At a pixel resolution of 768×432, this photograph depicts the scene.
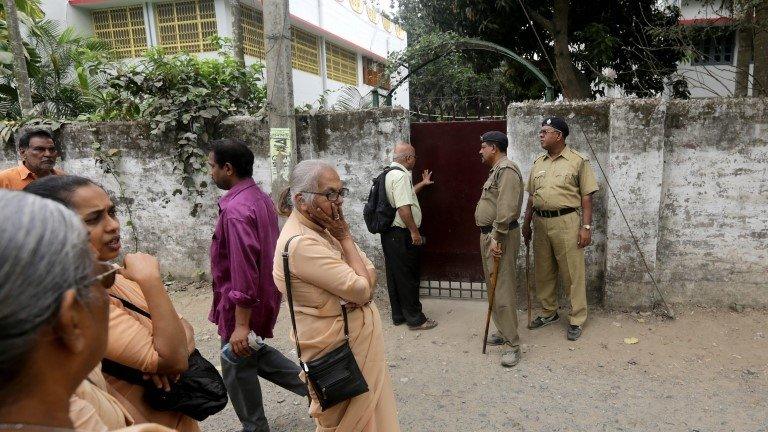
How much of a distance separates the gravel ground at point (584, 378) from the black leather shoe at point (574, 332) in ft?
0.19

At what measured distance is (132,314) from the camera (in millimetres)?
1579

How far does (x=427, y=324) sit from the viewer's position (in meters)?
4.38

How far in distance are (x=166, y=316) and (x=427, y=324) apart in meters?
3.12

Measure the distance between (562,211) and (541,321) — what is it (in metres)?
1.05

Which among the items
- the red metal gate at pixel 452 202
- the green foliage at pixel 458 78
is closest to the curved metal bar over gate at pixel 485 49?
the green foliage at pixel 458 78

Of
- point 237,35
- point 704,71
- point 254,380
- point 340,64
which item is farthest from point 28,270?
point 340,64

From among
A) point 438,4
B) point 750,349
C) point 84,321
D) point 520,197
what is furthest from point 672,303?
point 438,4

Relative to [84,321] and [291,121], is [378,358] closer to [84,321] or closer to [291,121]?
[84,321]

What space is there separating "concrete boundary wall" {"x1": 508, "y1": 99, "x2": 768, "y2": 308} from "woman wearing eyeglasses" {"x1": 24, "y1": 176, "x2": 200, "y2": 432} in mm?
3512

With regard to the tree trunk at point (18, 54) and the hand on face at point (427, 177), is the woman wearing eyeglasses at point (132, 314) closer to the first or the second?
the hand on face at point (427, 177)

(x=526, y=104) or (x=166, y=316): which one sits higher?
(x=526, y=104)

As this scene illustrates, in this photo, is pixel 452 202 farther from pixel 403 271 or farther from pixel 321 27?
pixel 321 27

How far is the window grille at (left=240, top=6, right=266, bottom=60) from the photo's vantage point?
12.3m

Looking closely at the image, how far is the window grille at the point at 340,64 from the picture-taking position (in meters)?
16.7
